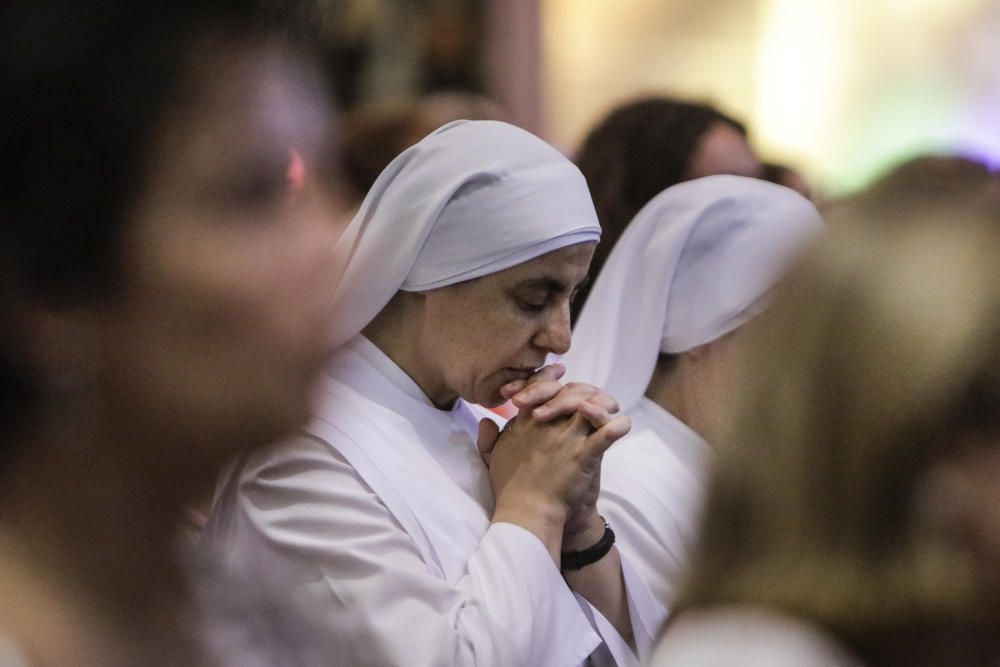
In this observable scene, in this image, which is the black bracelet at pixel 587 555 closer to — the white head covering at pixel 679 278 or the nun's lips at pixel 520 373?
the nun's lips at pixel 520 373

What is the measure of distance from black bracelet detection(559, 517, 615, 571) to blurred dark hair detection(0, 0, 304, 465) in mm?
1476

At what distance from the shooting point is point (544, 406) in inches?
97.3

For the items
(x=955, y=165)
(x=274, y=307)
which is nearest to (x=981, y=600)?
(x=955, y=165)

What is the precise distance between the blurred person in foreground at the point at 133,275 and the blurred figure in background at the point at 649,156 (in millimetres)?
2198

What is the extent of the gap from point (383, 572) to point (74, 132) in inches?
48.0

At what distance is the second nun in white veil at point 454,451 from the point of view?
7.29ft

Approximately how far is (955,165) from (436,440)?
115cm

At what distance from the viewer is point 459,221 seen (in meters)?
2.48

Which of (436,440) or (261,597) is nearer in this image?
(261,597)

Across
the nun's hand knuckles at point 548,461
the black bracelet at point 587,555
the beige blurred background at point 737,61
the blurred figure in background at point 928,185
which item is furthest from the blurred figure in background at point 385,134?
the beige blurred background at point 737,61

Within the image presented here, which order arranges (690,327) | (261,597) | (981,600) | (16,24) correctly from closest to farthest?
(16,24) → (981,600) → (261,597) → (690,327)

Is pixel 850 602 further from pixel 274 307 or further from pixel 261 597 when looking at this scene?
pixel 261 597

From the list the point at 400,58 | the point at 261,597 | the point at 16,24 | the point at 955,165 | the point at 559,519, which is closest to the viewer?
the point at 16,24

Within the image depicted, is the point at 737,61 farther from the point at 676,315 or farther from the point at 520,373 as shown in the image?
the point at 520,373
